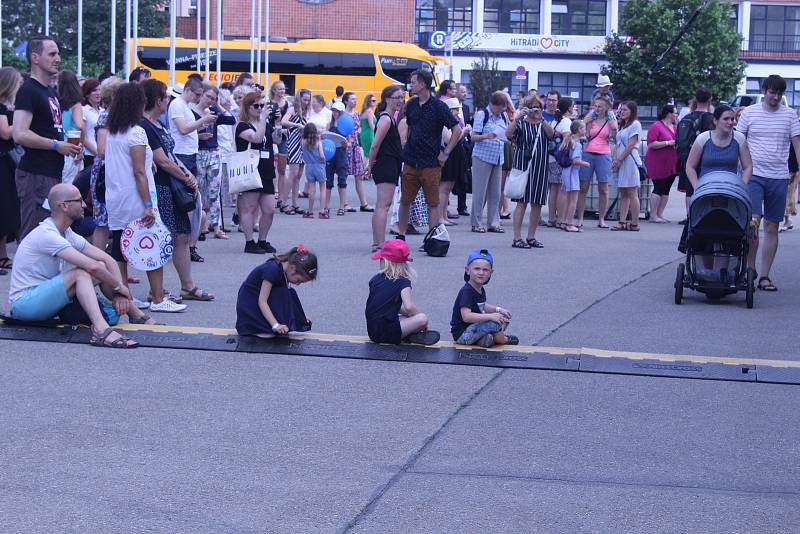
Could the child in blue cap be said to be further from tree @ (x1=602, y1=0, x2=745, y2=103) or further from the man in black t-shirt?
tree @ (x1=602, y1=0, x2=745, y2=103)

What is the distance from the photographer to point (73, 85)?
11.8 metres

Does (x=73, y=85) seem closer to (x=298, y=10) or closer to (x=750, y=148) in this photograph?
(x=750, y=148)

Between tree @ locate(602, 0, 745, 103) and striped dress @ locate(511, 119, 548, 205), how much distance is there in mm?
48102

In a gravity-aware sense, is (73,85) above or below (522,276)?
above

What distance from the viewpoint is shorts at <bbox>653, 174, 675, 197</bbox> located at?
19134mm

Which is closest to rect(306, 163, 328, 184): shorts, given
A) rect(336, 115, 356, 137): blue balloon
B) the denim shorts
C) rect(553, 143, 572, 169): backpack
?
rect(336, 115, 356, 137): blue balloon

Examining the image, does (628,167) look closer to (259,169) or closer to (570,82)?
(259,169)

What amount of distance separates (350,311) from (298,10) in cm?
6006

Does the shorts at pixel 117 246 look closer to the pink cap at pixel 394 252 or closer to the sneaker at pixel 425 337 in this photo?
the pink cap at pixel 394 252

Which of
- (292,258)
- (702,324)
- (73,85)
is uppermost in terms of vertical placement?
(73,85)

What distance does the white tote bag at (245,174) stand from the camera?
1330cm

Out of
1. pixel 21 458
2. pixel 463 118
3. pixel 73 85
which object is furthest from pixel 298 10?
pixel 21 458

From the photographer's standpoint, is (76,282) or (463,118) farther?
(463,118)

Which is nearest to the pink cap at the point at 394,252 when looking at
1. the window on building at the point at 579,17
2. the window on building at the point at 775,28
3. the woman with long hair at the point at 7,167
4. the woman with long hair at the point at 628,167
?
the woman with long hair at the point at 7,167
